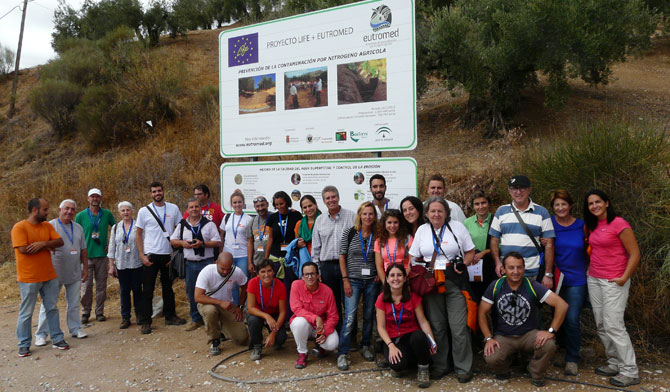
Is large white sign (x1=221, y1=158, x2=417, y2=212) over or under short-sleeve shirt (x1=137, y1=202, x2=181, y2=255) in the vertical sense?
over

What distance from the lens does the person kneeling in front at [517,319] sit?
4113 millimetres

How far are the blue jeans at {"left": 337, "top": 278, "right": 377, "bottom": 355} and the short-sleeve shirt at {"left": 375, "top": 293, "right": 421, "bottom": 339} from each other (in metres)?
0.39

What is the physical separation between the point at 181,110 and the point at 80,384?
43.9 feet

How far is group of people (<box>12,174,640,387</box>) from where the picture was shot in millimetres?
4203

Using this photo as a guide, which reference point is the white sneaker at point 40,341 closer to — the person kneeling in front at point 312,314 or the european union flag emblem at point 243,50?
the person kneeling in front at point 312,314

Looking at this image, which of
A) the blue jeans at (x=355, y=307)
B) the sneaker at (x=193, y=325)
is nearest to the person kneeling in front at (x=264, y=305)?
the blue jeans at (x=355, y=307)

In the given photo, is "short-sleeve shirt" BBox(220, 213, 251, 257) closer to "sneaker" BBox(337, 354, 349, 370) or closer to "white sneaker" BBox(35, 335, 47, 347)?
"sneaker" BBox(337, 354, 349, 370)

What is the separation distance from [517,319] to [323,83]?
12.7 ft

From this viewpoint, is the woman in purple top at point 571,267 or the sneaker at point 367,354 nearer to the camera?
the woman in purple top at point 571,267

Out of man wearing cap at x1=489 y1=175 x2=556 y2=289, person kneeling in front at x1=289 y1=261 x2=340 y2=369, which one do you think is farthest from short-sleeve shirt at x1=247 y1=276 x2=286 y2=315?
man wearing cap at x1=489 y1=175 x2=556 y2=289

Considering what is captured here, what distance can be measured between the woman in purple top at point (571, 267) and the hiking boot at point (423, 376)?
129cm

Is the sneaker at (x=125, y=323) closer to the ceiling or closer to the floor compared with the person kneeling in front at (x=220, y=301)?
closer to the floor

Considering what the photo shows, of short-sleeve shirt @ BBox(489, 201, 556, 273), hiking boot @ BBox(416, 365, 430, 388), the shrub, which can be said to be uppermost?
the shrub

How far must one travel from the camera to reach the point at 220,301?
552cm
